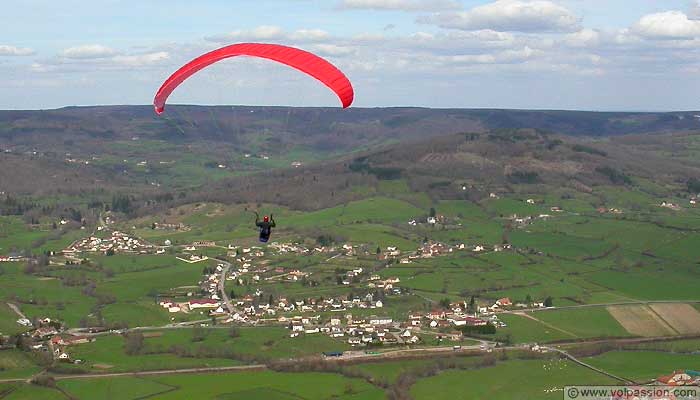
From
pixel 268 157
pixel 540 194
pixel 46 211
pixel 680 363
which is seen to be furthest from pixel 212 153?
pixel 680 363

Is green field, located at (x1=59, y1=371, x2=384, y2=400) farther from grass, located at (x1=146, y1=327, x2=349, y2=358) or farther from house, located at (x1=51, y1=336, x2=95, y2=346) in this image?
house, located at (x1=51, y1=336, x2=95, y2=346)

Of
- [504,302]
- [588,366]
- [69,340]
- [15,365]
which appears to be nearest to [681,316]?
[504,302]

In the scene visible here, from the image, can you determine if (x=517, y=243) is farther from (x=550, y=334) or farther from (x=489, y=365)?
(x=489, y=365)

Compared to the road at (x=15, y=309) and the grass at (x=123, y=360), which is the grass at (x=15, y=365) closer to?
the grass at (x=123, y=360)

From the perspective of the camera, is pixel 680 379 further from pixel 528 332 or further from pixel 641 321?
pixel 641 321

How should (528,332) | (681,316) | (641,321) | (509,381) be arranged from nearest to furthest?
(509,381), (528,332), (641,321), (681,316)

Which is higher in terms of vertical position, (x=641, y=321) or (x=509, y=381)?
(x=509, y=381)
